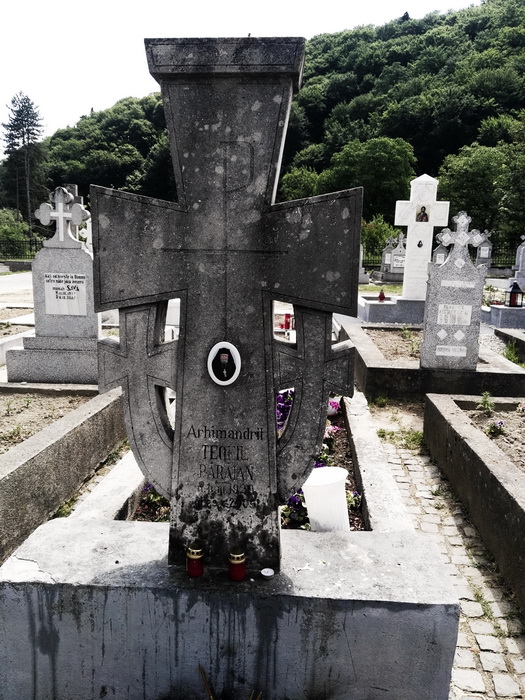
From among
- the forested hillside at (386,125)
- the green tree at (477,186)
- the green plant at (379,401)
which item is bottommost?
the green plant at (379,401)

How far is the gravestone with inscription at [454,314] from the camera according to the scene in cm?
731

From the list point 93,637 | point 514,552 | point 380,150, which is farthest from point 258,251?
point 380,150

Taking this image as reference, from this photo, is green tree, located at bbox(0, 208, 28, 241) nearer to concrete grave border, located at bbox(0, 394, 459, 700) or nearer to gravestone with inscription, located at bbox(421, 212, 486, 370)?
gravestone with inscription, located at bbox(421, 212, 486, 370)

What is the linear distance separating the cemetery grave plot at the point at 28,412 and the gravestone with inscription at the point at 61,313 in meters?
1.31

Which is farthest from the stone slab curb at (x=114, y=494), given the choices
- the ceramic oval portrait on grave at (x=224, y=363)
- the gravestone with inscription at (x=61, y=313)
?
the gravestone with inscription at (x=61, y=313)

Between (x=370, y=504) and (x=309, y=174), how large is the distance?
186ft

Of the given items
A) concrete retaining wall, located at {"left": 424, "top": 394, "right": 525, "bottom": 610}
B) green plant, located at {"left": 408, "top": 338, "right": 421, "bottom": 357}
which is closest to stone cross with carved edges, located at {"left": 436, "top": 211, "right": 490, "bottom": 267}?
green plant, located at {"left": 408, "top": 338, "right": 421, "bottom": 357}

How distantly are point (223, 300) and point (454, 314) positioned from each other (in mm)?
5702

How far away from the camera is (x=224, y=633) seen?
2.30 m

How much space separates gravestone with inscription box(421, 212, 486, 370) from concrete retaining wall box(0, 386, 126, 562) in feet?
14.0

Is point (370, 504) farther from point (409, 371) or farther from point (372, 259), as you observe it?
point (372, 259)

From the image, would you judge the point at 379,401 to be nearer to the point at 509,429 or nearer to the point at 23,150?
the point at 509,429

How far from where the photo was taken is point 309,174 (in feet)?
185

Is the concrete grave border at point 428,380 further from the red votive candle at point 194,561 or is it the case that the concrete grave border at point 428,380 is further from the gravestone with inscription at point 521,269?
the gravestone with inscription at point 521,269
